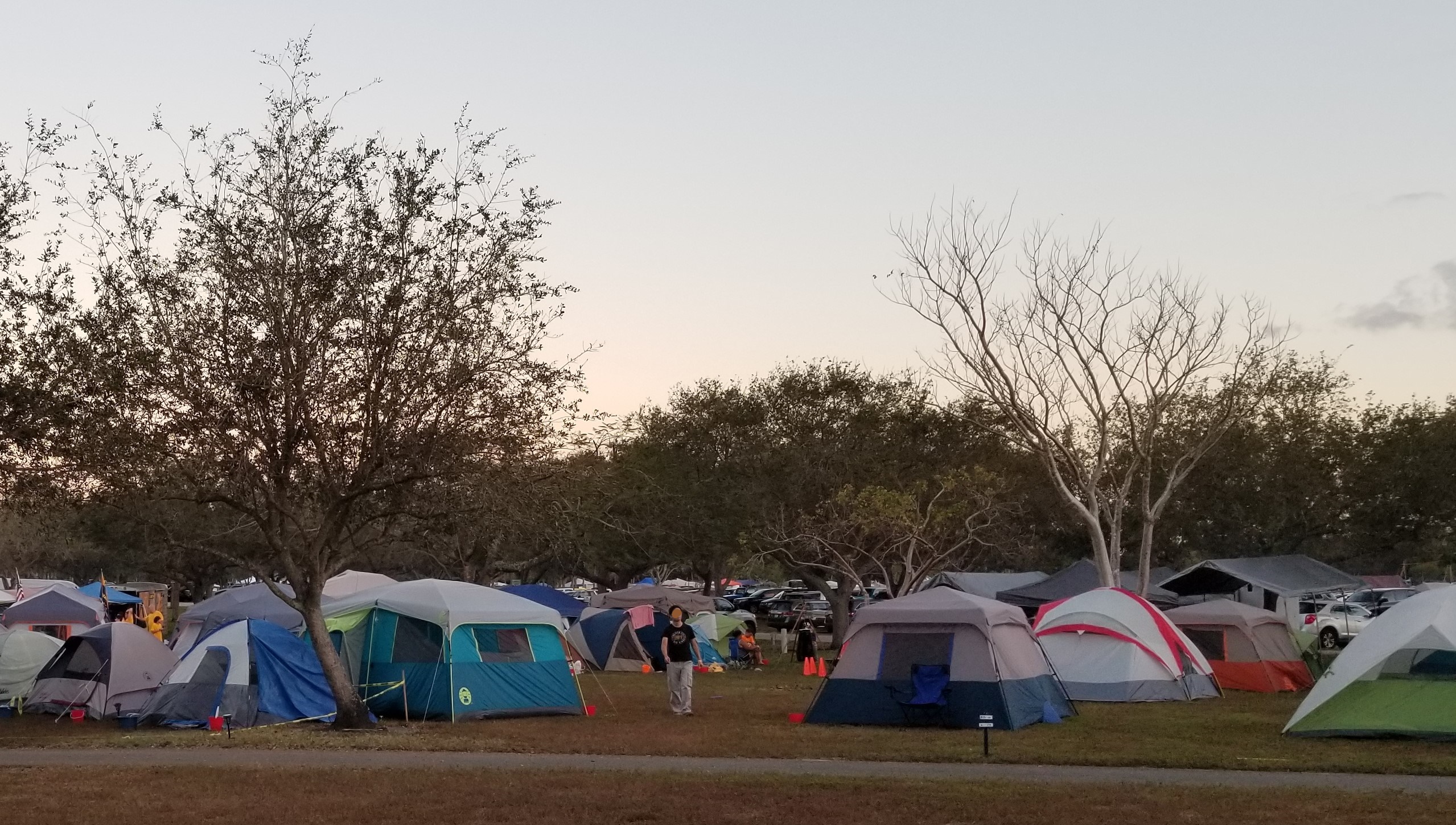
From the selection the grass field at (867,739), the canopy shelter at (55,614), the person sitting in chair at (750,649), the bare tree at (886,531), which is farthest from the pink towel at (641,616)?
the canopy shelter at (55,614)

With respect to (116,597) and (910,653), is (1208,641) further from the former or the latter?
(116,597)

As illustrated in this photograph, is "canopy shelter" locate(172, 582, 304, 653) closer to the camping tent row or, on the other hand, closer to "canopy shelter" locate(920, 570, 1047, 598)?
the camping tent row

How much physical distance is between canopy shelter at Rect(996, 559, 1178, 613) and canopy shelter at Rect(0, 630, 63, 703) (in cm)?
2336

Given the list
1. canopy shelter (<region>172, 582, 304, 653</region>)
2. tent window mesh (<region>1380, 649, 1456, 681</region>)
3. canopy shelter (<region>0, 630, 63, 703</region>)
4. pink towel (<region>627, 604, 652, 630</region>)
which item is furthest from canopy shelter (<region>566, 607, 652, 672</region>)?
tent window mesh (<region>1380, 649, 1456, 681</region>)

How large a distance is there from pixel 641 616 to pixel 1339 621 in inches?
800

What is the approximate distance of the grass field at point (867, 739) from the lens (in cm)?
1502

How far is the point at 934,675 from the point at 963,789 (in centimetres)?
599

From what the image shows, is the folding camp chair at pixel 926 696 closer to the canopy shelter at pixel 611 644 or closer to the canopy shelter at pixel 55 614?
the canopy shelter at pixel 611 644

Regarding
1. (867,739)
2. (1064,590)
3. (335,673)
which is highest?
(1064,590)

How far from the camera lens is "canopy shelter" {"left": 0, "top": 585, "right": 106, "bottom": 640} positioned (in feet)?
127

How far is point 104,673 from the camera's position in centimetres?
2091

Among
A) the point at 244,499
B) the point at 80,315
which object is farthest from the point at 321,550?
the point at 80,315

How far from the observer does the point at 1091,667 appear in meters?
23.0

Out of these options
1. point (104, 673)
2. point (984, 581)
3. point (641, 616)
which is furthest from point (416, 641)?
point (984, 581)
